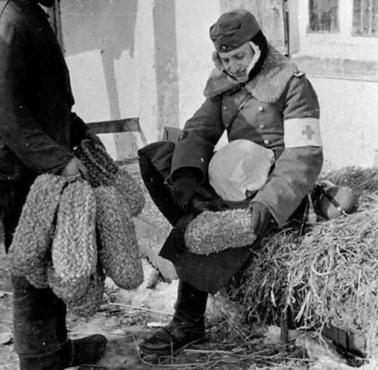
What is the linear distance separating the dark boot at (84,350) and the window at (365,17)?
2769 millimetres

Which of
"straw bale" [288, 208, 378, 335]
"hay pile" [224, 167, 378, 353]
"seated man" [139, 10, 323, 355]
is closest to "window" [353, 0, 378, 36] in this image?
"seated man" [139, 10, 323, 355]

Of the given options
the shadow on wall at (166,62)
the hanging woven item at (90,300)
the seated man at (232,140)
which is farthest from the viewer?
the shadow on wall at (166,62)

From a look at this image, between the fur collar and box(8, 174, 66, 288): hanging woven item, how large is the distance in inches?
49.3

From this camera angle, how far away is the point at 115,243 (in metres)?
3.54

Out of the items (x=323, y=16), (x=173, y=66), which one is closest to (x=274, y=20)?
(x=323, y=16)

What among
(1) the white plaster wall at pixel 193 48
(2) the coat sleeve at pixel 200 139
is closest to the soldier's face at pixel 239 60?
(2) the coat sleeve at pixel 200 139

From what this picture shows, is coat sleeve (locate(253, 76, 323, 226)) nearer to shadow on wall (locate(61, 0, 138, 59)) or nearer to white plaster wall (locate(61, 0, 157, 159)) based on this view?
white plaster wall (locate(61, 0, 157, 159))

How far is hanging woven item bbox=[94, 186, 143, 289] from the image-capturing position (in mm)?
3533

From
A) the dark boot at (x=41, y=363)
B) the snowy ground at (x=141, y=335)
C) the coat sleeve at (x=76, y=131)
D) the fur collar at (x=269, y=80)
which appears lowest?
the snowy ground at (x=141, y=335)

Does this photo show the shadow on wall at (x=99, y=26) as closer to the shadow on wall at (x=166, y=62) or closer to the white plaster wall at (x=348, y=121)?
the shadow on wall at (x=166, y=62)

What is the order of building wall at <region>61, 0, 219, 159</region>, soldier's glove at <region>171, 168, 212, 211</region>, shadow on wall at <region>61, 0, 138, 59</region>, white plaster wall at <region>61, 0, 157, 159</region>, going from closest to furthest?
soldier's glove at <region>171, 168, 212, 211</region>
building wall at <region>61, 0, 219, 159</region>
white plaster wall at <region>61, 0, 157, 159</region>
shadow on wall at <region>61, 0, 138, 59</region>

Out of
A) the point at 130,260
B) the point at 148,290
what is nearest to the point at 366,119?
the point at 148,290

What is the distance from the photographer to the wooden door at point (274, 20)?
19.1ft

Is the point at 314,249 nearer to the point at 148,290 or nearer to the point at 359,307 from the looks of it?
the point at 359,307
